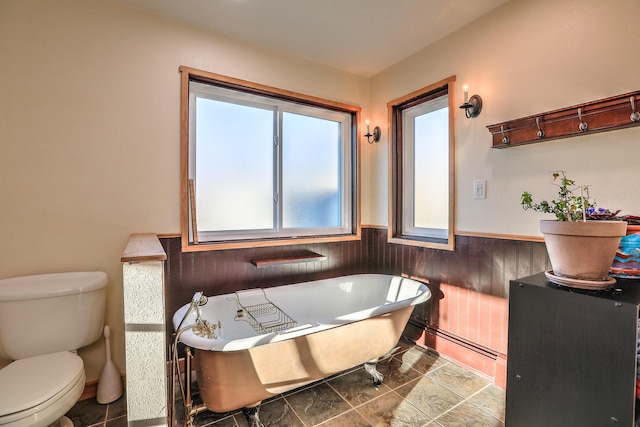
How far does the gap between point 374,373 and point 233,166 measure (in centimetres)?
186

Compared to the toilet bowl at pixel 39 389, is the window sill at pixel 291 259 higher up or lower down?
higher up

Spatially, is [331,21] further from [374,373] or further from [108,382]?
[108,382]

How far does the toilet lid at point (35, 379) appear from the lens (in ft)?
3.93

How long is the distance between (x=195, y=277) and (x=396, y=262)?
5.70 feet

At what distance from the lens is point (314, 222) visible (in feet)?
9.41

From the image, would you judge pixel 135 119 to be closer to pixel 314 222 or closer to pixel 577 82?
pixel 314 222

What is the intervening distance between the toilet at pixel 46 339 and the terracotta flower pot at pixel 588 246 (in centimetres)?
215

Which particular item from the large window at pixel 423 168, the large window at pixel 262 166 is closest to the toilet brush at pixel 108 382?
the large window at pixel 262 166

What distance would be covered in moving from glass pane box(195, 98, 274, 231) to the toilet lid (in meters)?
1.11

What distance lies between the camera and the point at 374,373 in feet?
6.57

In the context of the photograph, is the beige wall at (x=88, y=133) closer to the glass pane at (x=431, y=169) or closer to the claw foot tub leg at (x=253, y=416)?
the claw foot tub leg at (x=253, y=416)

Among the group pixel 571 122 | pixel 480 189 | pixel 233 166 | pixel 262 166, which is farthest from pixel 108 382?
pixel 571 122

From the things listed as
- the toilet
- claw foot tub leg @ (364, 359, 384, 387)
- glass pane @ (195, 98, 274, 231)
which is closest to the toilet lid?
the toilet

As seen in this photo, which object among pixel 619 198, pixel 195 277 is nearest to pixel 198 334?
pixel 195 277
